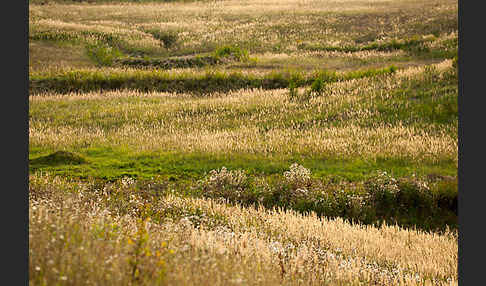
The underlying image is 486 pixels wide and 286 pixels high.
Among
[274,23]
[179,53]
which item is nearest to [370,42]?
[274,23]

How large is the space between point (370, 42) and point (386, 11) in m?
16.9

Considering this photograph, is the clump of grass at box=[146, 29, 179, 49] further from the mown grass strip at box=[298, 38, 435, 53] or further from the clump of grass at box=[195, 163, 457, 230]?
the clump of grass at box=[195, 163, 457, 230]

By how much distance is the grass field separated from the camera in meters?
6.54

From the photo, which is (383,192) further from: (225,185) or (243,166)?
(243,166)

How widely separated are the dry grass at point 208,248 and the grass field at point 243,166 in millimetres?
39

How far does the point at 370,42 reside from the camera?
5438 cm

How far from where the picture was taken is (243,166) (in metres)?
18.9

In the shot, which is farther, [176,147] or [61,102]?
[61,102]

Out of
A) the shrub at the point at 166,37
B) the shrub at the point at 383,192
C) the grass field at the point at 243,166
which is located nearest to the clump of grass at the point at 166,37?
the shrub at the point at 166,37

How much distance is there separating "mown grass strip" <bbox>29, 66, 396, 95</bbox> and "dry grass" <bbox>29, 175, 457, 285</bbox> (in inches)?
820

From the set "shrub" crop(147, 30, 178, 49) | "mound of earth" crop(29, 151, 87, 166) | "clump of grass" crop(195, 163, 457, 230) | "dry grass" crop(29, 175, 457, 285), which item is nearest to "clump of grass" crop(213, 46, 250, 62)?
"shrub" crop(147, 30, 178, 49)

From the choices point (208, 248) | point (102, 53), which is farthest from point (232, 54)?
point (208, 248)

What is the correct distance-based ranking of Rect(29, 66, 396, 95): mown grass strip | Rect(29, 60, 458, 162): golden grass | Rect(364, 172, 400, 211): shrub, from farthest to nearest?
Rect(29, 66, 396, 95): mown grass strip
Rect(29, 60, 458, 162): golden grass
Rect(364, 172, 400, 211): shrub

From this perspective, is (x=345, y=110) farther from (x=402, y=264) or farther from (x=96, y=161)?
(x=402, y=264)
